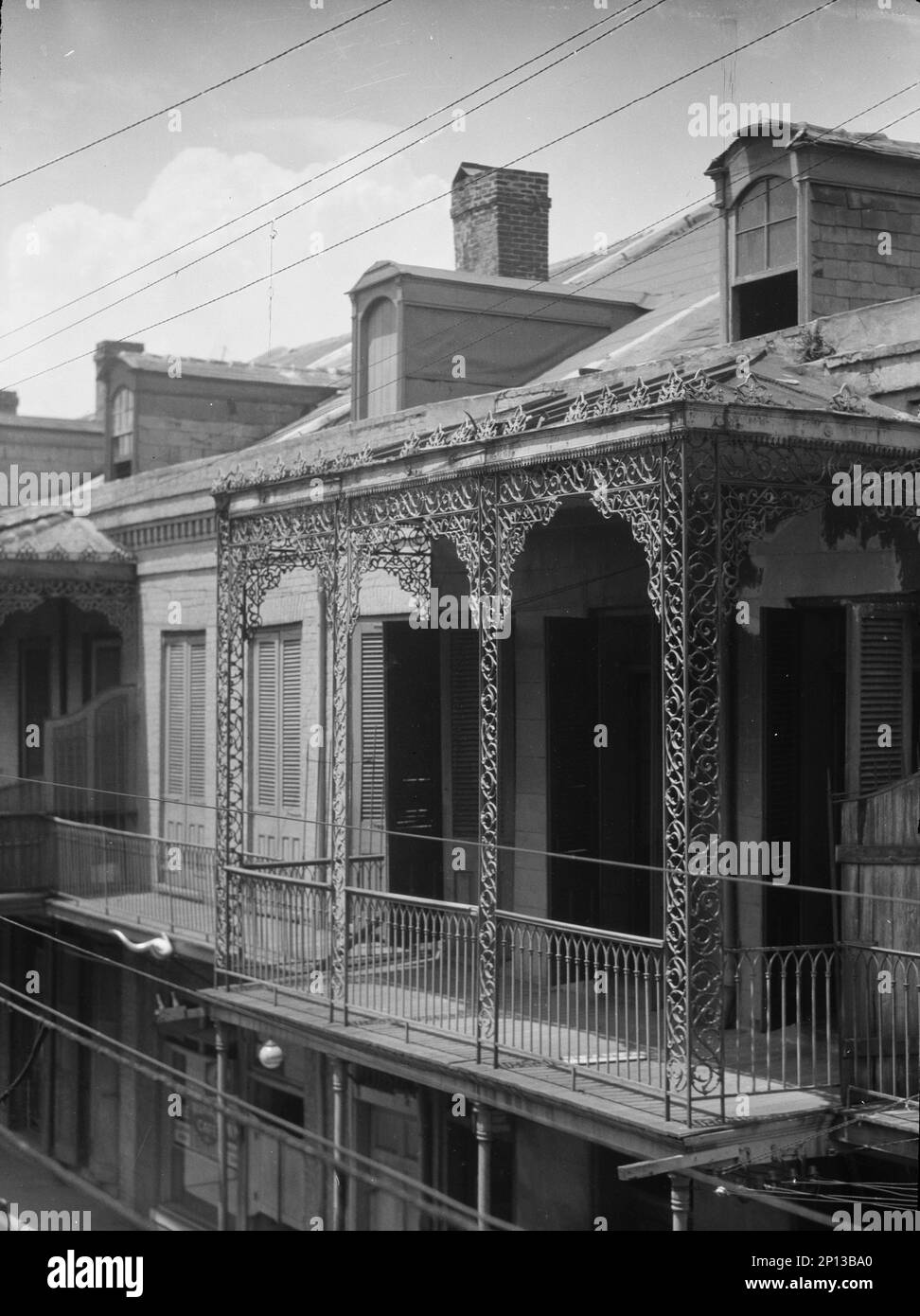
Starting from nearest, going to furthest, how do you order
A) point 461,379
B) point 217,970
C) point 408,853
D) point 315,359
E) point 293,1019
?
point 293,1019 < point 217,970 < point 408,853 < point 461,379 < point 315,359

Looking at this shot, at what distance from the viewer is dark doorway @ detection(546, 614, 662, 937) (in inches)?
519

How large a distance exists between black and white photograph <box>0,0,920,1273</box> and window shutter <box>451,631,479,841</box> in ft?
0.12

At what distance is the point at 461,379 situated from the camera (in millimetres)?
17531

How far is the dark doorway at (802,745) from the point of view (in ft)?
37.8

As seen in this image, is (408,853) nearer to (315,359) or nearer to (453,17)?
(453,17)

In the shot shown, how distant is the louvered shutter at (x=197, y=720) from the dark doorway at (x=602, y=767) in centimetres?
669

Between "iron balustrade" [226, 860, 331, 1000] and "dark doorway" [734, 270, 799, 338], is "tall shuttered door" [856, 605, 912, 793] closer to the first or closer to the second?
"dark doorway" [734, 270, 799, 338]

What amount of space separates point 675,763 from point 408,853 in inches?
220

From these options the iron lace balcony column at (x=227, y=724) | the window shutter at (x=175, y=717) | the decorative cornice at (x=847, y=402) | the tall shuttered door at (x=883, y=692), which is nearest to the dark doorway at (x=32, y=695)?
the window shutter at (x=175, y=717)

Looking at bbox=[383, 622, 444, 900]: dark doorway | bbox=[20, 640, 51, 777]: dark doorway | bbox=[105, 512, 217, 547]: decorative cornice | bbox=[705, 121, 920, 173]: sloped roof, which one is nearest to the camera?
bbox=[705, 121, 920, 173]: sloped roof

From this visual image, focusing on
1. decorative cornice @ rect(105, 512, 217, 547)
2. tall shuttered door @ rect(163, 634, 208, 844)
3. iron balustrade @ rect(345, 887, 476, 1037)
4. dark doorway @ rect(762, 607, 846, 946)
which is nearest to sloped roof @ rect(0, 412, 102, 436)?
decorative cornice @ rect(105, 512, 217, 547)

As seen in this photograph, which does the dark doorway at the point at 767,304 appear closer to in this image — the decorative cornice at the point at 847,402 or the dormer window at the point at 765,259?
the dormer window at the point at 765,259
